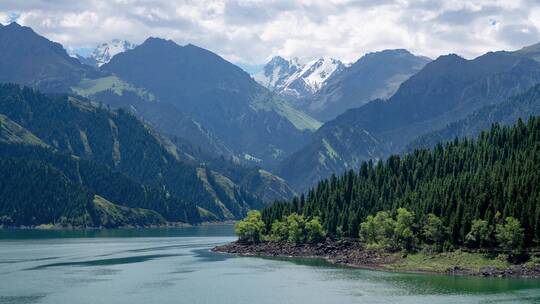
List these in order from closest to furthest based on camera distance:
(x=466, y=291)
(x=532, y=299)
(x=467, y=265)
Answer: (x=532, y=299) < (x=466, y=291) < (x=467, y=265)

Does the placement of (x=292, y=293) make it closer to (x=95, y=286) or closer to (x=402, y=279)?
(x=402, y=279)

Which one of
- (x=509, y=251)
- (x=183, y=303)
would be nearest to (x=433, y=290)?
(x=509, y=251)

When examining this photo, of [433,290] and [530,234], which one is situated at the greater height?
[530,234]

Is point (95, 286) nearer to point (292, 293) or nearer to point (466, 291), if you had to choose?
point (292, 293)

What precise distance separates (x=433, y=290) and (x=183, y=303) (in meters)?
52.1

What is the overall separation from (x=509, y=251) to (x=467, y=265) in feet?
34.2

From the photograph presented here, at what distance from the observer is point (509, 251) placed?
197 m

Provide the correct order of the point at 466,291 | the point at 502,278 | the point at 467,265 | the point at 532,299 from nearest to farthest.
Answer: the point at 532,299 → the point at 466,291 → the point at 502,278 → the point at 467,265

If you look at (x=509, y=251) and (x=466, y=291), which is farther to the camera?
(x=509, y=251)

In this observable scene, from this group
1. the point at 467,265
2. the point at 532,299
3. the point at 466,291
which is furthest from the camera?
the point at 467,265

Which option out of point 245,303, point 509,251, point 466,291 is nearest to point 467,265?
point 509,251

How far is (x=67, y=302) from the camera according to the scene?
16162 centimetres

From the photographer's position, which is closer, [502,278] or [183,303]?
[183,303]

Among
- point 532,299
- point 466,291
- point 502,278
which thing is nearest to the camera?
point 532,299
